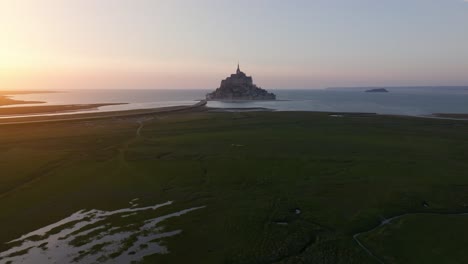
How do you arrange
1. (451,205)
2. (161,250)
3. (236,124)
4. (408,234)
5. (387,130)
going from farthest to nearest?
(236,124)
(387,130)
(451,205)
(408,234)
(161,250)

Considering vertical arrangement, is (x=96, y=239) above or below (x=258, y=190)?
below

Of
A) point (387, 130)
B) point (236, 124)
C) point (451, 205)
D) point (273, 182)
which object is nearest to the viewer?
point (451, 205)

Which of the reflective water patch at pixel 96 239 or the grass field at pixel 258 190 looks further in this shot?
the grass field at pixel 258 190

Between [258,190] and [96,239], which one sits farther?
[258,190]

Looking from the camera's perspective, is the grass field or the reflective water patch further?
the grass field

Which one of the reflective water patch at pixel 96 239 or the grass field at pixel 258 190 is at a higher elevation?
the grass field at pixel 258 190

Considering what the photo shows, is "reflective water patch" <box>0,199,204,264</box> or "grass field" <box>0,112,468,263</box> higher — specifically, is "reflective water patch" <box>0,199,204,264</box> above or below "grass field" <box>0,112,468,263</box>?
below

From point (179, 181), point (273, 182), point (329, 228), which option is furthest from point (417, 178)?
point (179, 181)

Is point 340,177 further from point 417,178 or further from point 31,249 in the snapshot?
point 31,249
